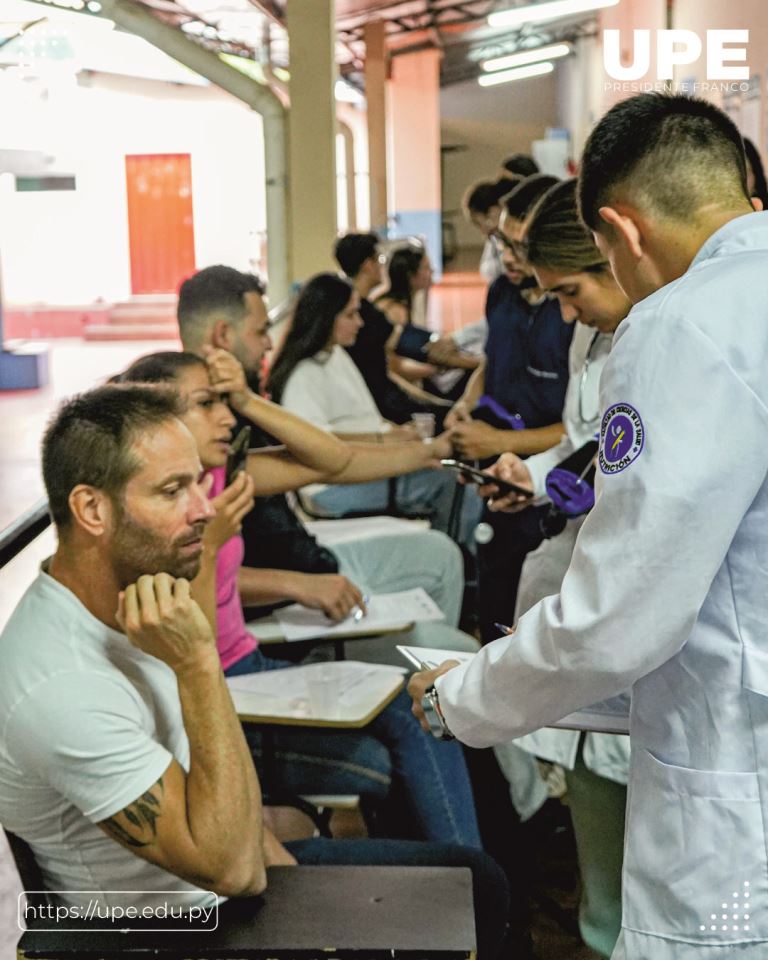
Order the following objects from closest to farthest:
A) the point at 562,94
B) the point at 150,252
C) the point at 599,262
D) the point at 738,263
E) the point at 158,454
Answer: the point at 738,263, the point at 158,454, the point at 599,262, the point at 150,252, the point at 562,94

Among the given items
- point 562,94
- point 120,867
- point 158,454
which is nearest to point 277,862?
point 120,867

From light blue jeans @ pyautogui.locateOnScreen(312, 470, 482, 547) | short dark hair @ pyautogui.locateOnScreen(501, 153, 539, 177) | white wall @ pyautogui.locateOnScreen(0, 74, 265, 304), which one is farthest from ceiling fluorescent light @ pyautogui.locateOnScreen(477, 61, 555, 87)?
light blue jeans @ pyautogui.locateOnScreen(312, 470, 482, 547)

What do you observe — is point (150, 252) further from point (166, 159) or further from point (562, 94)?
point (562, 94)

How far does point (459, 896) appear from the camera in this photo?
4.87 ft

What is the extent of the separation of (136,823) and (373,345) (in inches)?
151

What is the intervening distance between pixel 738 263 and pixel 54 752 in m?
0.96

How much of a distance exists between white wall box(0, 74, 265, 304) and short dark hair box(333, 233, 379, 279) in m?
8.94

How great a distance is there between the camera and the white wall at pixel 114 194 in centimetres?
1524

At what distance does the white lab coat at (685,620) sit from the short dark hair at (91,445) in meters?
0.60

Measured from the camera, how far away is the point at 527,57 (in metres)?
20.0

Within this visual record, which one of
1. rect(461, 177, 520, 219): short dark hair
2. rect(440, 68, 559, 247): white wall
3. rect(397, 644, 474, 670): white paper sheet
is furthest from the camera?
rect(440, 68, 559, 247): white wall

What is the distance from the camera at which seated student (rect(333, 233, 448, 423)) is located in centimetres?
509

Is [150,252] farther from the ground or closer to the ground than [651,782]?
farther from the ground

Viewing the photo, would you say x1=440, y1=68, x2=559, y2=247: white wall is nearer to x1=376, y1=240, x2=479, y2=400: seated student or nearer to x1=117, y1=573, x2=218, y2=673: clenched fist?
x1=376, y1=240, x2=479, y2=400: seated student
